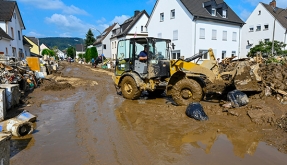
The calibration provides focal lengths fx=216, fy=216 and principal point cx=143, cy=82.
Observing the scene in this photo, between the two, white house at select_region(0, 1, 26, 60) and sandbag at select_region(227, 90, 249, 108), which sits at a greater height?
white house at select_region(0, 1, 26, 60)

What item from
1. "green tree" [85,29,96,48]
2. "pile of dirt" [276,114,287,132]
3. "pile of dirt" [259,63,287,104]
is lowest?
"pile of dirt" [276,114,287,132]

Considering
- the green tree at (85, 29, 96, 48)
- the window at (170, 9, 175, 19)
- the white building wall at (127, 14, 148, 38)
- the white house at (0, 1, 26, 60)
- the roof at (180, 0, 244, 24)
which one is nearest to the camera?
the white house at (0, 1, 26, 60)

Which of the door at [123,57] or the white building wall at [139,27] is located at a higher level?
the white building wall at [139,27]

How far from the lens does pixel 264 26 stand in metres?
35.6

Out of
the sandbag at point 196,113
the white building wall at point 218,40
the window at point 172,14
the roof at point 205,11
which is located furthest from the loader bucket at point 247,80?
the window at point 172,14

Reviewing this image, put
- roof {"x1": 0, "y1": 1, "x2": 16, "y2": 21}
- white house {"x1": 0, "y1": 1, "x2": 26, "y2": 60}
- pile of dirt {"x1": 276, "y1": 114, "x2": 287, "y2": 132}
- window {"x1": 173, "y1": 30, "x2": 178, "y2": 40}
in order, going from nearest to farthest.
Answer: pile of dirt {"x1": 276, "y1": 114, "x2": 287, "y2": 132}
white house {"x1": 0, "y1": 1, "x2": 26, "y2": 60}
roof {"x1": 0, "y1": 1, "x2": 16, "y2": 21}
window {"x1": 173, "y1": 30, "x2": 178, "y2": 40}

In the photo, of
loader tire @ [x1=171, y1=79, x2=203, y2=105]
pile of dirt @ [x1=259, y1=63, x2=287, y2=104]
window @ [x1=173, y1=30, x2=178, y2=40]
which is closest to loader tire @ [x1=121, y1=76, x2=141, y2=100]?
loader tire @ [x1=171, y1=79, x2=203, y2=105]

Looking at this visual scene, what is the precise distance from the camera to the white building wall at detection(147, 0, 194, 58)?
25592 millimetres

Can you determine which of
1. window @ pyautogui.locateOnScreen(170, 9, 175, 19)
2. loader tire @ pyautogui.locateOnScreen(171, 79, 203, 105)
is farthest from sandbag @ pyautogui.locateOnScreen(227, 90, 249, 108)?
window @ pyautogui.locateOnScreen(170, 9, 175, 19)

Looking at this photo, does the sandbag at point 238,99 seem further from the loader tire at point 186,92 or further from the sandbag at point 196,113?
the sandbag at point 196,113

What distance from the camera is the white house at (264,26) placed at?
33.2m

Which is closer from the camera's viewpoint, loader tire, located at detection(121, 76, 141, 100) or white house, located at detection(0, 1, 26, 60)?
loader tire, located at detection(121, 76, 141, 100)

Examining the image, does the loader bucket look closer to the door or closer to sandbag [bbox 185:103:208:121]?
sandbag [bbox 185:103:208:121]

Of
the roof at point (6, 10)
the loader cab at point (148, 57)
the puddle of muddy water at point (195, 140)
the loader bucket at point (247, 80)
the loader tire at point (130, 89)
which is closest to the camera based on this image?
the puddle of muddy water at point (195, 140)
